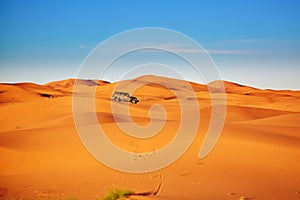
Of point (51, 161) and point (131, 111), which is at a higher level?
point (131, 111)

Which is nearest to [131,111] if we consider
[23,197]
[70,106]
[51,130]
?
[70,106]

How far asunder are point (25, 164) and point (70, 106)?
43.9ft

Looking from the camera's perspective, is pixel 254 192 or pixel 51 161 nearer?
pixel 254 192

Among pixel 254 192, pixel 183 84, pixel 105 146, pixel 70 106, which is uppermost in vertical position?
pixel 183 84

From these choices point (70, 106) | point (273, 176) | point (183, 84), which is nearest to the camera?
point (273, 176)

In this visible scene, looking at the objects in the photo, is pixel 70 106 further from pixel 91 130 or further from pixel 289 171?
pixel 289 171

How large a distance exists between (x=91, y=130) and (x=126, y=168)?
15.1ft

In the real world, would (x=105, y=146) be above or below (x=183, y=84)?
below

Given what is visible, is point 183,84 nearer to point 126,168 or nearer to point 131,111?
point 131,111

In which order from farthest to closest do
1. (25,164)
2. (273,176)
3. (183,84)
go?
(183,84) < (25,164) < (273,176)

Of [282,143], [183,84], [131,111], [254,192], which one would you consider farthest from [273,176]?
[183,84]

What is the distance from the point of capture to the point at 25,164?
437 inches

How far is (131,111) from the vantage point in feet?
84.6

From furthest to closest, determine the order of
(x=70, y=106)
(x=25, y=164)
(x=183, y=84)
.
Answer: (x=183, y=84), (x=70, y=106), (x=25, y=164)
